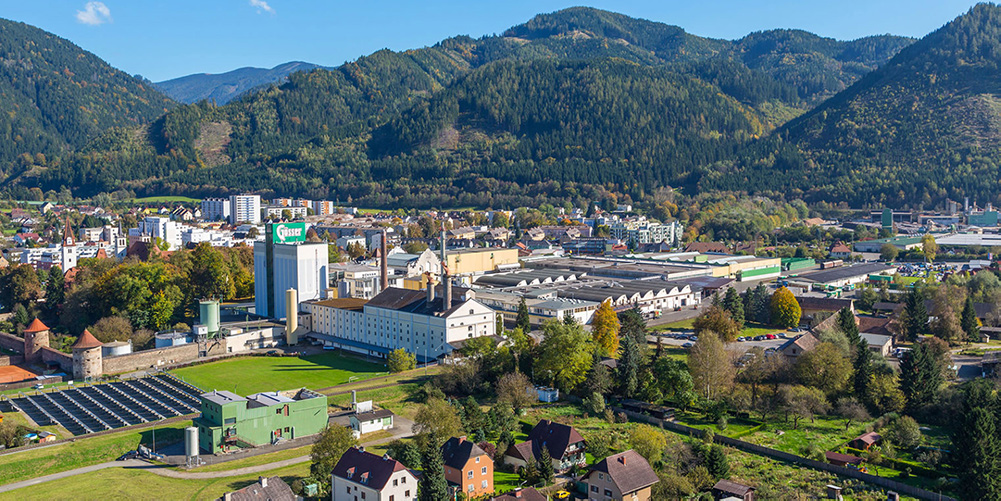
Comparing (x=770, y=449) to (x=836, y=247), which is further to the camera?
(x=836, y=247)

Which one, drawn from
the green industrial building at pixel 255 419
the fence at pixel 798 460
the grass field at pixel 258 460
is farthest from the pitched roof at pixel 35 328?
the fence at pixel 798 460

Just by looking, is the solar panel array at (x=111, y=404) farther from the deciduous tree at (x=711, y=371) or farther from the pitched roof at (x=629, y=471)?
the deciduous tree at (x=711, y=371)

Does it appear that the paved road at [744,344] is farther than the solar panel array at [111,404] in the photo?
Yes

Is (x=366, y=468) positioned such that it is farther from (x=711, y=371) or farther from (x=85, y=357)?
(x=85, y=357)

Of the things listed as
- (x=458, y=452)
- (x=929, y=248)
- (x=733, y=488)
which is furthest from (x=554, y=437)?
(x=929, y=248)

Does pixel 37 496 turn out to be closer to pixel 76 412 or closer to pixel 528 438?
pixel 76 412

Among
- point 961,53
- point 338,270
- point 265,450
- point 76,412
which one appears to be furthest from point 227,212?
point 961,53

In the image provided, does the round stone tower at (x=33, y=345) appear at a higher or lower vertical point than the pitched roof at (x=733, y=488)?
higher
